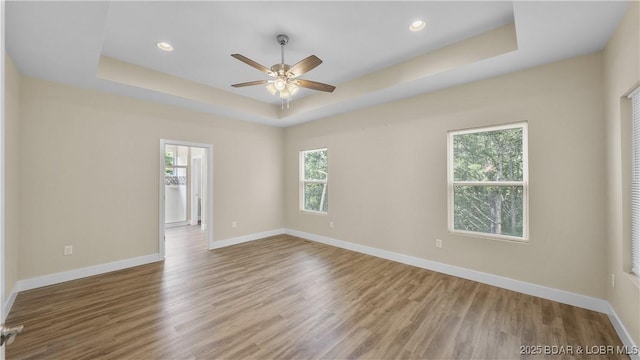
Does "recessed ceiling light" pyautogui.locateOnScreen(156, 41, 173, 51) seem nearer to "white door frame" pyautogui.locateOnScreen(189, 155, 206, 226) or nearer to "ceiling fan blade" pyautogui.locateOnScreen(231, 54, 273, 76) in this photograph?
"ceiling fan blade" pyautogui.locateOnScreen(231, 54, 273, 76)

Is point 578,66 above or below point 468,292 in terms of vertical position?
above

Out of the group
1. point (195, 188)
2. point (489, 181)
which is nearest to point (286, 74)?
point (489, 181)

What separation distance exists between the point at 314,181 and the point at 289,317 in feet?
11.3

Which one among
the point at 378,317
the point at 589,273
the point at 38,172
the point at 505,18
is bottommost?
the point at 378,317

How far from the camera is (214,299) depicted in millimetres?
2926

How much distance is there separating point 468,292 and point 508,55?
2712mm

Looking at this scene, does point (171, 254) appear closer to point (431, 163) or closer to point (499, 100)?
point (431, 163)

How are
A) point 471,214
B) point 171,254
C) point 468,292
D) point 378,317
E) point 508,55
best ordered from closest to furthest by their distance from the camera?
point 378,317, point 508,55, point 468,292, point 471,214, point 171,254

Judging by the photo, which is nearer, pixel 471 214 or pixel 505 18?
pixel 505 18

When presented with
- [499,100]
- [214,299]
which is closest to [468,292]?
[499,100]

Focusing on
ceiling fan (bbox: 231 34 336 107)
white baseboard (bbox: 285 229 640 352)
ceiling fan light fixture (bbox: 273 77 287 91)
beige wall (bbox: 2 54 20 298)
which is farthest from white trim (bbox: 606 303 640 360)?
beige wall (bbox: 2 54 20 298)

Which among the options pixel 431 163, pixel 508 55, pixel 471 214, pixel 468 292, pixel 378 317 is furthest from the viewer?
pixel 431 163

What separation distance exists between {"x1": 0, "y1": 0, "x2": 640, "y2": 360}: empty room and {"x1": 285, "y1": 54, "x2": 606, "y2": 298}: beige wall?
2cm

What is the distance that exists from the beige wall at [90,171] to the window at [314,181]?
186cm
